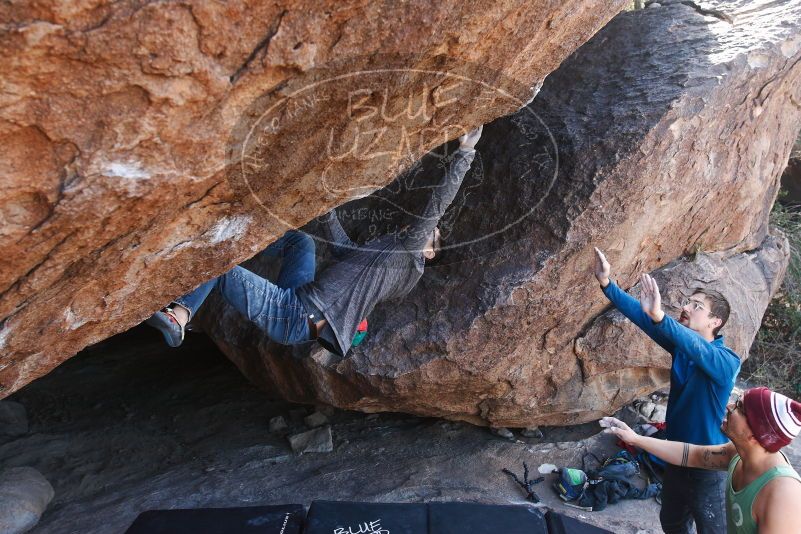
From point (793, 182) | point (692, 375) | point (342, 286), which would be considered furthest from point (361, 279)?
point (793, 182)

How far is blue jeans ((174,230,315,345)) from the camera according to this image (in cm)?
270

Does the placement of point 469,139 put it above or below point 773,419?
above

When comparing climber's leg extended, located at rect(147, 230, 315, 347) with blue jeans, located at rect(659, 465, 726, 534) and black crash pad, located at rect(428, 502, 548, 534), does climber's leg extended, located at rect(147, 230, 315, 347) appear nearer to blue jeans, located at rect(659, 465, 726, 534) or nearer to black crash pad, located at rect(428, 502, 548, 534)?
black crash pad, located at rect(428, 502, 548, 534)

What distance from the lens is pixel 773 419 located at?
1911mm

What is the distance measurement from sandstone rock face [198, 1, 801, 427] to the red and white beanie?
128 cm

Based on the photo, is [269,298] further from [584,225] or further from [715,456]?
[715,456]

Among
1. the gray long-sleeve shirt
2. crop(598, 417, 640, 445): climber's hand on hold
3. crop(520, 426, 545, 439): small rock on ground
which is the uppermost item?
the gray long-sleeve shirt

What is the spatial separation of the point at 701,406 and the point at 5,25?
275 cm

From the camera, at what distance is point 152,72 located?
152 cm

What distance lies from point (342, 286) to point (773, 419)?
1783mm

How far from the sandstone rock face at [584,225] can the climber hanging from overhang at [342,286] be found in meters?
0.40

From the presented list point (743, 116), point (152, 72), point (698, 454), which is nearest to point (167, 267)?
point (152, 72)

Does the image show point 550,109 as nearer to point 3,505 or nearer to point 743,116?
point 743,116

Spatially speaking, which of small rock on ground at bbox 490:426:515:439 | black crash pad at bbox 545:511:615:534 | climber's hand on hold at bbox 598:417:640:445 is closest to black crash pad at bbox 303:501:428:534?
black crash pad at bbox 545:511:615:534
